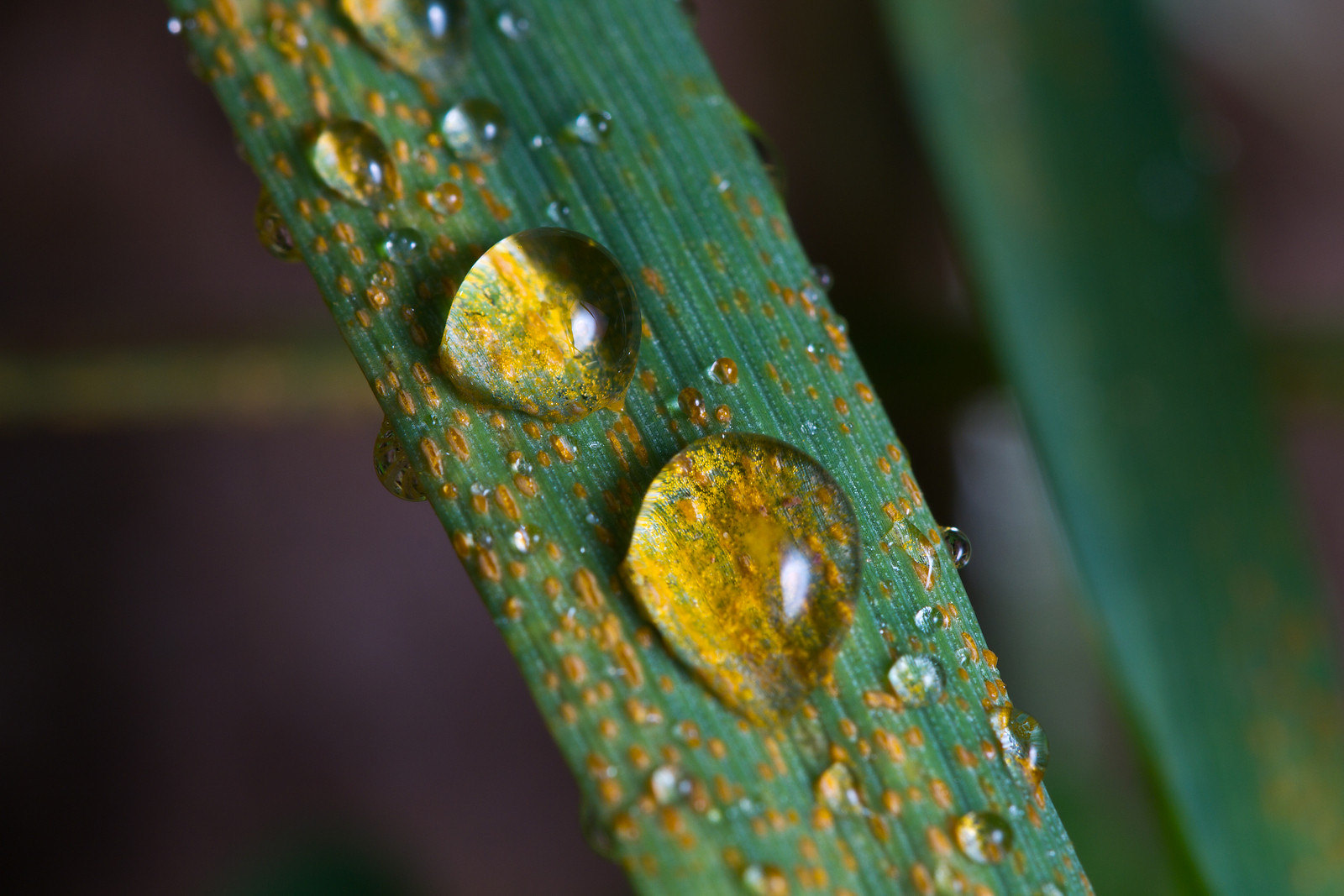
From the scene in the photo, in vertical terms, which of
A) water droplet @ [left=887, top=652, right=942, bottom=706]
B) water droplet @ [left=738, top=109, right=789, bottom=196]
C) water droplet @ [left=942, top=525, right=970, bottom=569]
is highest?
water droplet @ [left=738, top=109, right=789, bottom=196]

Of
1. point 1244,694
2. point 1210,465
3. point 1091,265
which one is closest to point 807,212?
point 1091,265

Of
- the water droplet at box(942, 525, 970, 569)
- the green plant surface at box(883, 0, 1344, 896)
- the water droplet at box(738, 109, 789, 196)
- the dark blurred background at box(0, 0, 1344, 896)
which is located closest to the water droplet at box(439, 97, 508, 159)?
the water droplet at box(738, 109, 789, 196)

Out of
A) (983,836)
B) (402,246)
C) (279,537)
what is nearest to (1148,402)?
(983,836)

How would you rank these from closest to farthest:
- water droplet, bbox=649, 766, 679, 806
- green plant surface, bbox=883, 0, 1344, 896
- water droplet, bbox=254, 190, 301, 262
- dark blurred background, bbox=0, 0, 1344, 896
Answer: water droplet, bbox=649, 766, 679, 806, water droplet, bbox=254, 190, 301, 262, green plant surface, bbox=883, 0, 1344, 896, dark blurred background, bbox=0, 0, 1344, 896

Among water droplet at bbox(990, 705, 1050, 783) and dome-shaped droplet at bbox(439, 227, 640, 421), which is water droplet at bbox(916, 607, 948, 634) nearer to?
water droplet at bbox(990, 705, 1050, 783)

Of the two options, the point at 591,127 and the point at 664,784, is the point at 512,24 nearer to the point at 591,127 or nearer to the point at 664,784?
the point at 591,127
